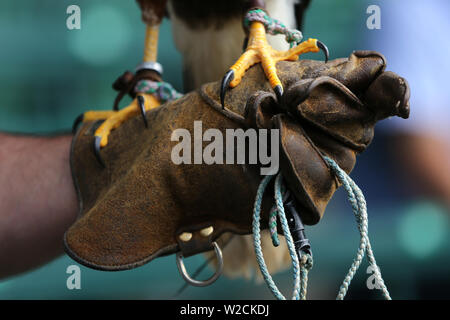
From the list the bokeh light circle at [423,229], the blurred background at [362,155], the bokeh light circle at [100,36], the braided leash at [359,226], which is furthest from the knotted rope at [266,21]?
the bokeh light circle at [100,36]

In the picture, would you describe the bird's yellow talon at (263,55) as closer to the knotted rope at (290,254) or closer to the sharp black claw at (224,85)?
the sharp black claw at (224,85)

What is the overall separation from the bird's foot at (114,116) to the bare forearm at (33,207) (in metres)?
0.12

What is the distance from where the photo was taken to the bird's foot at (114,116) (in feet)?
3.20

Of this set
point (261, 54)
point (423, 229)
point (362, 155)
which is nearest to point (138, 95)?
point (261, 54)

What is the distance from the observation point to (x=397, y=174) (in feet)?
7.11

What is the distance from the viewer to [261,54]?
0.92m

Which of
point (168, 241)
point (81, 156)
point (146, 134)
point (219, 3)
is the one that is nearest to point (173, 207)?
point (168, 241)

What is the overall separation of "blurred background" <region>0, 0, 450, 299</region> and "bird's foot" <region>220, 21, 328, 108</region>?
111cm

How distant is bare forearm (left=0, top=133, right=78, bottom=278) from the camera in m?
1.00

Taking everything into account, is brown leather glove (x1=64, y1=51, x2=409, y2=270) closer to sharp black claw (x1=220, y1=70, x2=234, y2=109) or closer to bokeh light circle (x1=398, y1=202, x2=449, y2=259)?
sharp black claw (x1=220, y1=70, x2=234, y2=109)

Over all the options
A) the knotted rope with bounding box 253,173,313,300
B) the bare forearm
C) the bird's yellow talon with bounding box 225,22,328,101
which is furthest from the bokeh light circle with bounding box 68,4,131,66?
the knotted rope with bounding box 253,173,313,300

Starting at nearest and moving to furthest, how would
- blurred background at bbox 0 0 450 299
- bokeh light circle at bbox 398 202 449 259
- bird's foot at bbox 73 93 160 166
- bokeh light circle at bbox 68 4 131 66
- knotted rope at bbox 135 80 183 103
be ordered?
1. bird's foot at bbox 73 93 160 166
2. knotted rope at bbox 135 80 183 103
3. blurred background at bbox 0 0 450 299
4. bokeh light circle at bbox 398 202 449 259
5. bokeh light circle at bbox 68 4 131 66

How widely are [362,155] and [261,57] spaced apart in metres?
1.47
